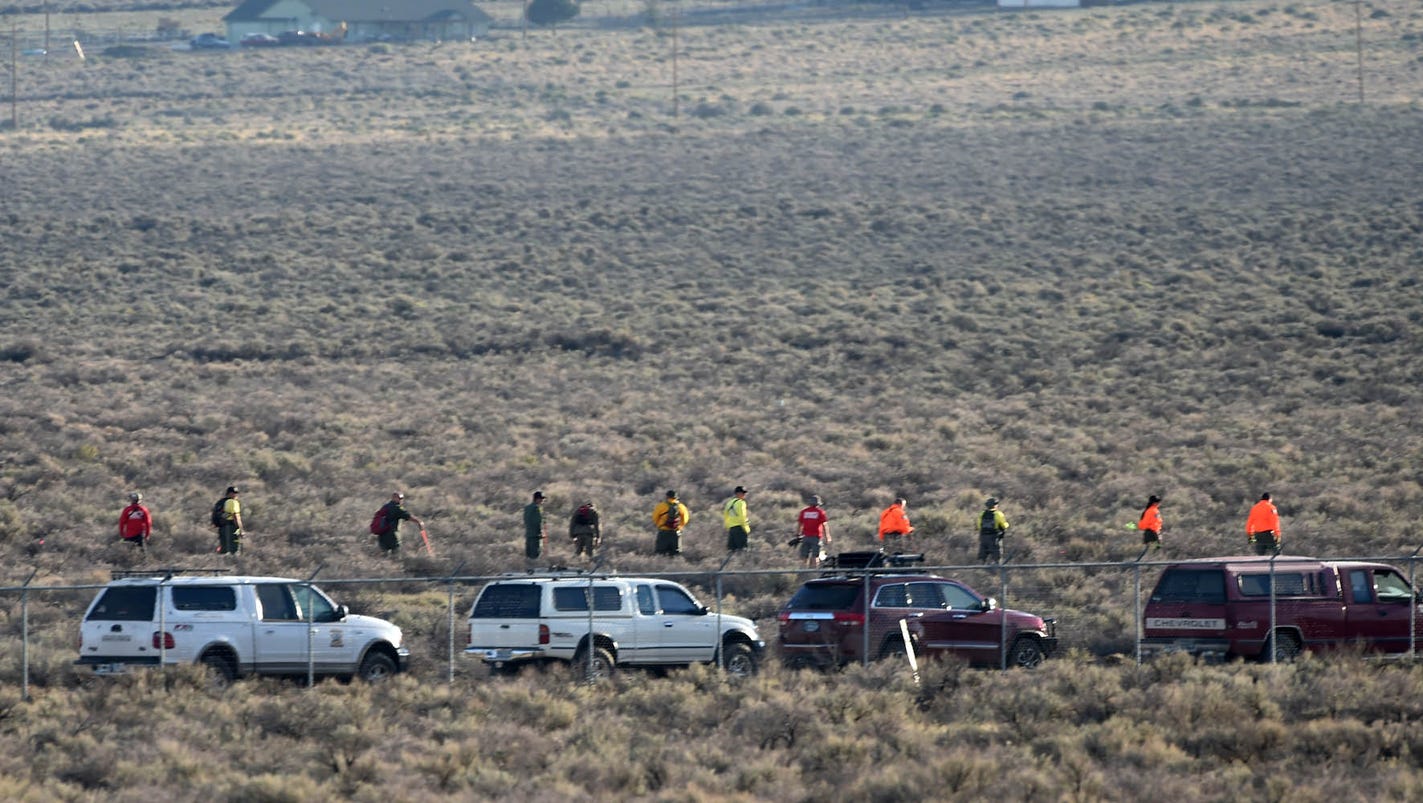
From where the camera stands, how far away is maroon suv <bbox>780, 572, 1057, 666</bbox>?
20281 mm

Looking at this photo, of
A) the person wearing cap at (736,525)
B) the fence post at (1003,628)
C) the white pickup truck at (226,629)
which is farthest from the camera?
the person wearing cap at (736,525)

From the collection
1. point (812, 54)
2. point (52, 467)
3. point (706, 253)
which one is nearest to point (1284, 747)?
point (52, 467)

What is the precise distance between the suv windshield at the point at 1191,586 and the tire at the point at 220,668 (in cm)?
1001

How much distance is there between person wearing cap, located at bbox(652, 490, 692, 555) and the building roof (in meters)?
96.1

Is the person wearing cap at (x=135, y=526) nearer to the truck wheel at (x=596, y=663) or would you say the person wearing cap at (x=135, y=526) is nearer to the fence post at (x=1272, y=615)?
the truck wheel at (x=596, y=663)

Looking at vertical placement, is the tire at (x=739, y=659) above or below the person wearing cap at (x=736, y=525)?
below

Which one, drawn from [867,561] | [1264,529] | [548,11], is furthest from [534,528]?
[548,11]

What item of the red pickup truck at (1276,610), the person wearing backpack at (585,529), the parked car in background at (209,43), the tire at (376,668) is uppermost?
the parked car in background at (209,43)

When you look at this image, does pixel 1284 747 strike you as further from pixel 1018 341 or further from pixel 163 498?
pixel 1018 341

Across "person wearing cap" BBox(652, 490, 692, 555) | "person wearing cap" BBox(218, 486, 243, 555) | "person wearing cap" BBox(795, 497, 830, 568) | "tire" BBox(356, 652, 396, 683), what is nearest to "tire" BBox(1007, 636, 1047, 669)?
"tire" BBox(356, 652, 396, 683)

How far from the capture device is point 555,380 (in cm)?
4834

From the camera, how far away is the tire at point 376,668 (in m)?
19.9

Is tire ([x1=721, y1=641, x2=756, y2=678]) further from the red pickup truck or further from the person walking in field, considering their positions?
the person walking in field

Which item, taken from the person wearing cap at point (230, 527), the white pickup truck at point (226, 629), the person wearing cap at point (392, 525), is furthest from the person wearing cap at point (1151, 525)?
the person wearing cap at point (230, 527)
